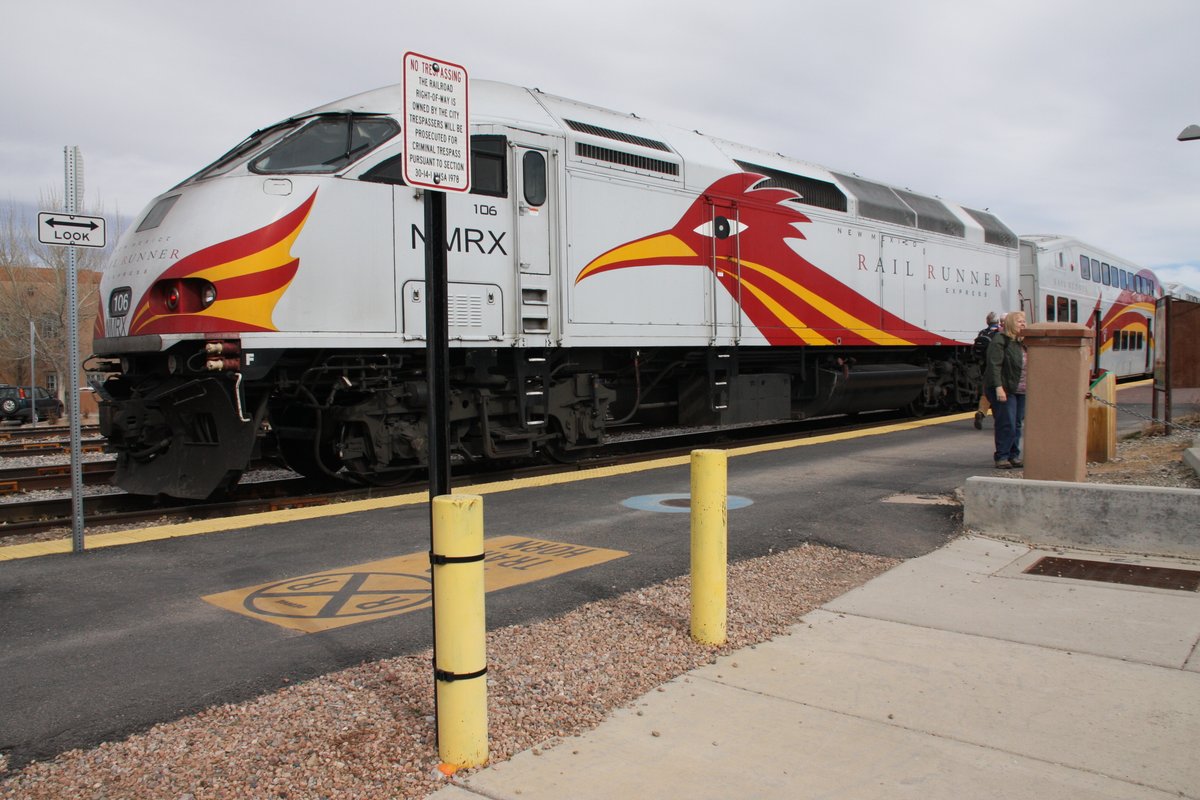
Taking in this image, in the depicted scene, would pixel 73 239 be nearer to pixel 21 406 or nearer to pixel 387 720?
pixel 387 720

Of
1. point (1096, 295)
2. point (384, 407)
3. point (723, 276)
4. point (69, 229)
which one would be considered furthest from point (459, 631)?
point (1096, 295)

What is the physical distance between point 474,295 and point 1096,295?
20965 millimetres

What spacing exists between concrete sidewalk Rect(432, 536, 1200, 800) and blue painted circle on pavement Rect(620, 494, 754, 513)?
8.90ft

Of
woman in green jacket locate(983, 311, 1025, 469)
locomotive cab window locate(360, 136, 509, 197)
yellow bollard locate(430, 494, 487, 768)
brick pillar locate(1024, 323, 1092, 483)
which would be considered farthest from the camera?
woman in green jacket locate(983, 311, 1025, 469)

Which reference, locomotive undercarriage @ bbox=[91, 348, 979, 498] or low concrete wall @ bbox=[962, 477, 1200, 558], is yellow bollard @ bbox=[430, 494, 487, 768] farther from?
low concrete wall @ bbox=[962, 477, 1200, 558]

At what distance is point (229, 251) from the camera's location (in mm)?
7391

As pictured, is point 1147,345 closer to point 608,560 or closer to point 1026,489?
point 1026,489

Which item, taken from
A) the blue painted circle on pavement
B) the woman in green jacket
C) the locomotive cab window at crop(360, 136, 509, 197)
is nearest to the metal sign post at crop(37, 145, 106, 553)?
the locomotive cab window at crop(360, 136, 509, 197)

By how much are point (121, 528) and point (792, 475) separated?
249 inches

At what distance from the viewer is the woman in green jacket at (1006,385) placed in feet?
31.3

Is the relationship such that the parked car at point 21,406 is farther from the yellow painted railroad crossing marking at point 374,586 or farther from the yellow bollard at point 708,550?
the yellow bollard at point 708,550

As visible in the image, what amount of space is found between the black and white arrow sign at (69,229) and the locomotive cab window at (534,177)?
164 inches

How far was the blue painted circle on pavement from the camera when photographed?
25.4 ft

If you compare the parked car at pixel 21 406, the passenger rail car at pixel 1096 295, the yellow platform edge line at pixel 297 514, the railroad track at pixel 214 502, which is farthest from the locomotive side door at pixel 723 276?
the parked car at pixel 21 406
